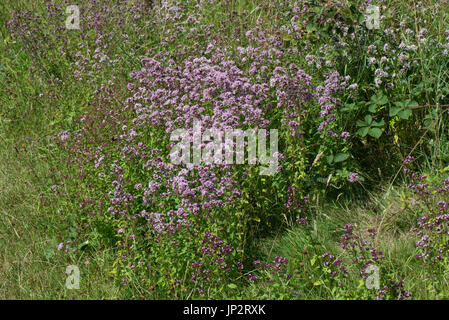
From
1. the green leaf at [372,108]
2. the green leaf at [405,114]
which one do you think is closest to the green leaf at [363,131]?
the green leaf at [372,108]

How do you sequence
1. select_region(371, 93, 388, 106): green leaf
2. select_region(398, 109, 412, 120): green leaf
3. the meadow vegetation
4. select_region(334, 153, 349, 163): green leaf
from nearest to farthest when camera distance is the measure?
the meadow vegetation
select_region(334, 153, 349, 163): green leaf
select_region(398, 109, 412, 120): green leaf
select_region(371, 93, 388, 106): green leaf

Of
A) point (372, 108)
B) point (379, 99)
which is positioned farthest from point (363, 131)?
point (379, 99)

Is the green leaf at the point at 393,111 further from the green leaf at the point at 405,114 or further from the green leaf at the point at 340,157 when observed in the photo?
the green leaf at the point at 340,157

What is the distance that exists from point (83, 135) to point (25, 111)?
1.15 metres

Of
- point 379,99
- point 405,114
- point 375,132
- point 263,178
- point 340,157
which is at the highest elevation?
point 379,99

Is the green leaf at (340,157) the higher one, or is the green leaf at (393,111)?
the green leaf at (393,111)

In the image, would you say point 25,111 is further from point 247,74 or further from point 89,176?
point 247,74

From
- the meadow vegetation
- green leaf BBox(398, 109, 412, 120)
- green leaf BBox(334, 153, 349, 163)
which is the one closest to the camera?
the meadow vegetation

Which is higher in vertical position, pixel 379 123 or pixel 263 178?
pixel 379 123

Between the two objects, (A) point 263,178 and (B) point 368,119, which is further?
(B) point 368,119

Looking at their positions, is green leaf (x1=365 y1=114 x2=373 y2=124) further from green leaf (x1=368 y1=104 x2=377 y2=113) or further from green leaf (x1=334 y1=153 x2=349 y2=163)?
green leaf (x1=334 y1=153 x2=349 y2=163)

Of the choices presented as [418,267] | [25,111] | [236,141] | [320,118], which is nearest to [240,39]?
[320,118]

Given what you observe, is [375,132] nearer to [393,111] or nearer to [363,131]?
[363,131]

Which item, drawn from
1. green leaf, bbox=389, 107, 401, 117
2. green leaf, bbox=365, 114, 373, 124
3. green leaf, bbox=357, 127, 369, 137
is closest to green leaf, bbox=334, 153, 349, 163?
green leaf, bbox=357, 127, 369, 137
